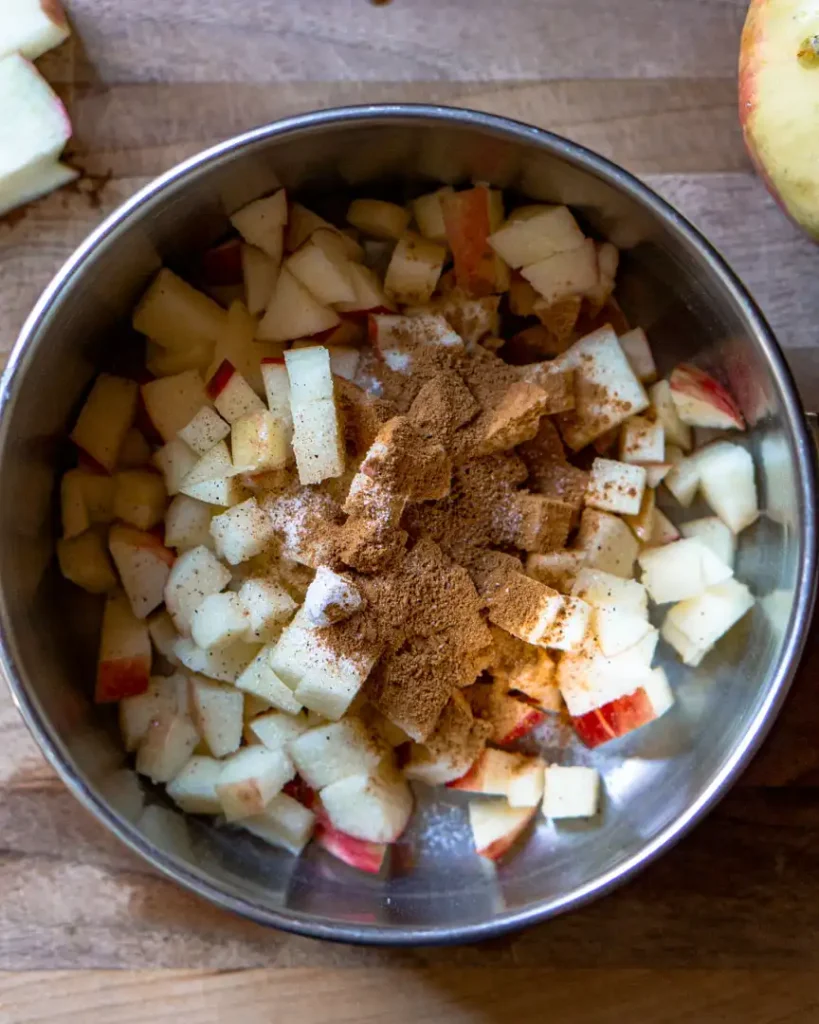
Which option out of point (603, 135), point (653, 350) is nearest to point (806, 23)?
point (603, 135)

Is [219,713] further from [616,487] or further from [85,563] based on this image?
[616,487]

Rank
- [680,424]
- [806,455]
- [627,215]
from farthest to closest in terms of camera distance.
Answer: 1. [680,424]
2. [627,215]
3. [806,455]

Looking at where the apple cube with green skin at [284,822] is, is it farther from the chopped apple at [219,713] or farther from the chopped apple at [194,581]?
the chopped apple at [194,581]

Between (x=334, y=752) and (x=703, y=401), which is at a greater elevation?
(x=703, y=401)

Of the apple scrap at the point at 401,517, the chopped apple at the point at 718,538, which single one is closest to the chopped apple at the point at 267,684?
the apple scrap at the point at 401,517

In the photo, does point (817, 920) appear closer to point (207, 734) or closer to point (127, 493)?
point (207, 734)

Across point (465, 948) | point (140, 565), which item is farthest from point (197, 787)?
point (465, 948)
